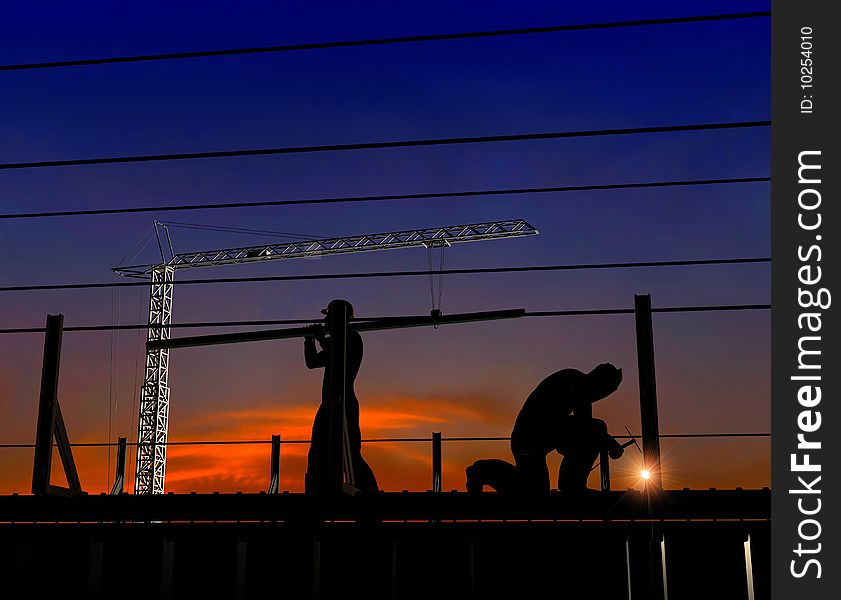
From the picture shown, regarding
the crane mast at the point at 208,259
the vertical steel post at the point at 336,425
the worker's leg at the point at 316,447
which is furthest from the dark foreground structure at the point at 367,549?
the crane mast at the point at 208,259

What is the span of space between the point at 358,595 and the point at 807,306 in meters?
4.13

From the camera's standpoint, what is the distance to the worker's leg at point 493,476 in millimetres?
8047

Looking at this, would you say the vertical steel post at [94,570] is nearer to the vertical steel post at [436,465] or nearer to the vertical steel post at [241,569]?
the vertical steel post at [241,569]

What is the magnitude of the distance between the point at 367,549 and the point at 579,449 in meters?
1.89

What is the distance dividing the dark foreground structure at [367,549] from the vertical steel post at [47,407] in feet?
0.77

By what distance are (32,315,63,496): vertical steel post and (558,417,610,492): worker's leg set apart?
13.3ft

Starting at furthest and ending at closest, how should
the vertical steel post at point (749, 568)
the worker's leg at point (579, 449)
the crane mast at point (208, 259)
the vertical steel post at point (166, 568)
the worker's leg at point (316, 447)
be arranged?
1. the crane mast at point (208, 259)
2. the worker's leg at point (316, 447)
3. the vertical steel post at point (166, 568)
4. the worker's leg at point (579, 449)
5. the vertical steel post at point (749, 568)

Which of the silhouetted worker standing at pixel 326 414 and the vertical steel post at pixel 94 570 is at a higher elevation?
the silhouetted worker standing at pixel 326 414

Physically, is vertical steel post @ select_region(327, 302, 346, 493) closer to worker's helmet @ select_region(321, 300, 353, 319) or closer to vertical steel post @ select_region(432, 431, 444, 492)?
worker's helmet @ select_region(321, 300, 353, 319)

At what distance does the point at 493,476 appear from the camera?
26.5 ft

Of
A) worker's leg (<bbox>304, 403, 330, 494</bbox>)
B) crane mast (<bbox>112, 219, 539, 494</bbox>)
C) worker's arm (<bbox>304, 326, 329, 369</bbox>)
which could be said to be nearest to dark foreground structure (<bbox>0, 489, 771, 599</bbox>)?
worker's leg (<bbox>304, 403, 330, 494</bbox>)

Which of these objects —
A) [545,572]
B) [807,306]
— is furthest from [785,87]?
[545,572]

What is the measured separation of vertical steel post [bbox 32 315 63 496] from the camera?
7.91 meters

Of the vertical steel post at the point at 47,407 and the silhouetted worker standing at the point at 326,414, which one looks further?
the silhouetted worker standing at the point at 326,414
